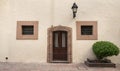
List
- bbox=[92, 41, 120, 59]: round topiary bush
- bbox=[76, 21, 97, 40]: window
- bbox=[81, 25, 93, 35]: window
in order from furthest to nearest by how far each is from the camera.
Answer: bbox=[81, 25, 93, 35]: window → bbox=[76, 21, 97, 40]: window → bbox=[92, 41, 120, 59]: round topiary bush

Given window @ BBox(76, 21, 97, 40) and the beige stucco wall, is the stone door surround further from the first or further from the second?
window @ BBox(76, 21, 97, 40)

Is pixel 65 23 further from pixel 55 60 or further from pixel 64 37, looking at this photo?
pixel 55 60

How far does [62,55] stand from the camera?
642 inches

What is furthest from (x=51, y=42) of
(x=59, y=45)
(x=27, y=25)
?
(x=27, y=25)

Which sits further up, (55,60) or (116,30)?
(116,30)

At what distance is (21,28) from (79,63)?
4.23 m

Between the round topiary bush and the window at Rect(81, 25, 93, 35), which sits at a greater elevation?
the window at Rect(81, 25, 93, 35)

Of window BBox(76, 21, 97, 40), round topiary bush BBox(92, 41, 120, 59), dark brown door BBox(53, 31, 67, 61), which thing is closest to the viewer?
round topiary bush BBox(92, 41, 120, 59)

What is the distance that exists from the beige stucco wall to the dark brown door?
61 centimetres

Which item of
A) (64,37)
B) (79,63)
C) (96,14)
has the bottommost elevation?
(79,63)

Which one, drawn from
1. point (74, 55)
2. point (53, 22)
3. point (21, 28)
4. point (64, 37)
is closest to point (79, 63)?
point (74, 55)

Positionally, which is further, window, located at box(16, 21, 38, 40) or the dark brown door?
the dark brown door

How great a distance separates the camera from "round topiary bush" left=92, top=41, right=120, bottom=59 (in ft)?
48.0

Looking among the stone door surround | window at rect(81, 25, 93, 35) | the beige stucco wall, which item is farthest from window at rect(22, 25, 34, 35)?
window at rect(81, 25, 93, 35)
